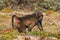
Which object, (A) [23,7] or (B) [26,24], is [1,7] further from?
(B) [26,24]

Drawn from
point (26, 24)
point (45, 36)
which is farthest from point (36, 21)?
point (45, 36)

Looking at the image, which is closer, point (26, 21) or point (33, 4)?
point (26, 21)

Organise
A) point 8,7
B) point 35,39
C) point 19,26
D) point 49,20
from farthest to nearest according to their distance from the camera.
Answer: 1. point 8,7
2. point 49,20
3. point 19,26
4. point 35,39

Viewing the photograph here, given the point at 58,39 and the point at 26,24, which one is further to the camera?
the point at 26,24

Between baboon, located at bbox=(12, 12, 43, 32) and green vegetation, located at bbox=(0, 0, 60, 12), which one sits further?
green vegetation, located at bbox=(0, 0, 60, 12)

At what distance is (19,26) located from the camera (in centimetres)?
1141

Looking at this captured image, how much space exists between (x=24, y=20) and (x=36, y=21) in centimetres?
58

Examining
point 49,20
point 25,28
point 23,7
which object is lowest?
point 23,7

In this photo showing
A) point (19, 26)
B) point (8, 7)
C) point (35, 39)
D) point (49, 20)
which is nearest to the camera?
point (35, 39)

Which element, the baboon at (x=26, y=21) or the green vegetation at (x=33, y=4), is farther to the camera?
the green vegetation at (x=33, y=4)

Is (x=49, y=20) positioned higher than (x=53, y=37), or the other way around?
(x=53, y=37)

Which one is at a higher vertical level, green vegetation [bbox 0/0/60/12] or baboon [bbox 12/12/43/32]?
baboon [bbox 12/12/43/32]

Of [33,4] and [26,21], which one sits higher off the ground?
[26,21]

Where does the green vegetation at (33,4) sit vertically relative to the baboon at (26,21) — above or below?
below
